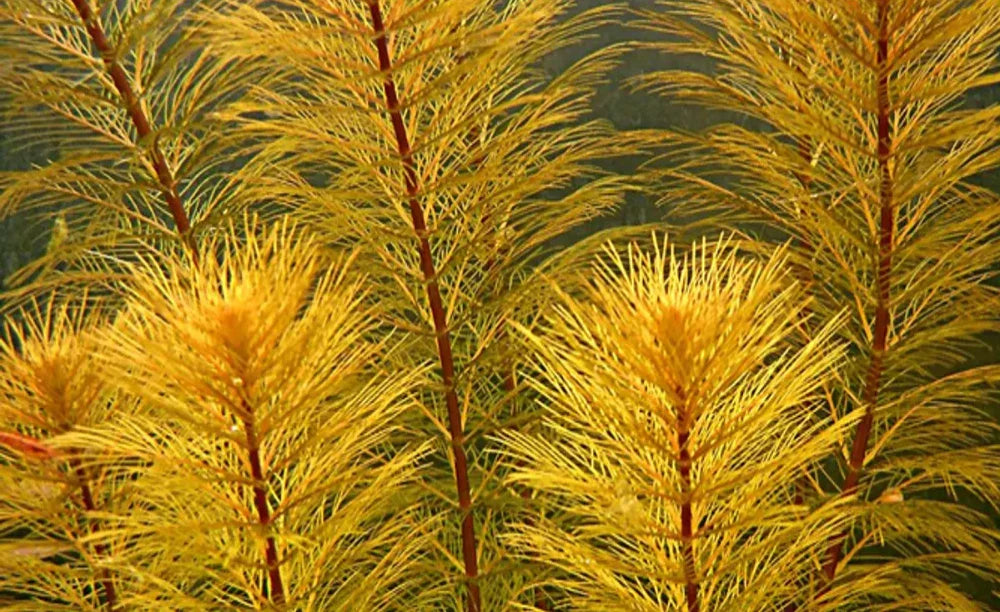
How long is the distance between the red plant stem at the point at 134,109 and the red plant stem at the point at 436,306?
0.24 meters

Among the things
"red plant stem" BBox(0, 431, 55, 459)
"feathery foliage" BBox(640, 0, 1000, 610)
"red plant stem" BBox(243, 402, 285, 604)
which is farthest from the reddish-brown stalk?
"red plant stem" BBox(0, 431, 55, 459)

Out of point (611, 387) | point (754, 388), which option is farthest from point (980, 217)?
point (611, 387)

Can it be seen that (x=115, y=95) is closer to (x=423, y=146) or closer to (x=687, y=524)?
(x=423, y=146)

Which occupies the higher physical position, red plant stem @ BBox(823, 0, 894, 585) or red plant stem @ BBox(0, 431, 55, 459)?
red plant stem @ BBox(823, 0, 894, 585)

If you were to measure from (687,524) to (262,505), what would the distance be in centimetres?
36

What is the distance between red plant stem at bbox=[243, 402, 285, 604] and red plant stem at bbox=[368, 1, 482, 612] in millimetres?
A: 336

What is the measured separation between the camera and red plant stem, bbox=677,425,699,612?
3.21 ft

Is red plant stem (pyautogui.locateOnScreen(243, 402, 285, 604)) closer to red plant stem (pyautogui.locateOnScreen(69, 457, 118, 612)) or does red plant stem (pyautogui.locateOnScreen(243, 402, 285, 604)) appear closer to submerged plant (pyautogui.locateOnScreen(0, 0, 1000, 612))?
submerged plant (pyautogui.locateOnScreen(0, 0, 1000, 612))

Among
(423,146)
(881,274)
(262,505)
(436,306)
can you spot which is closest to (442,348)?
(436,306)

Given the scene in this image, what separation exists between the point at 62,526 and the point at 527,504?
0.54 meters

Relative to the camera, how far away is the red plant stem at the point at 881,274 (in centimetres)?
117

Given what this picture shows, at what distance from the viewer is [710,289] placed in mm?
1009

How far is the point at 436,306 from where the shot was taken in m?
1.30

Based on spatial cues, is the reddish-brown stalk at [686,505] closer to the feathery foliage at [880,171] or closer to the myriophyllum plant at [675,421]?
the myriophyllum plant at [675,421]
